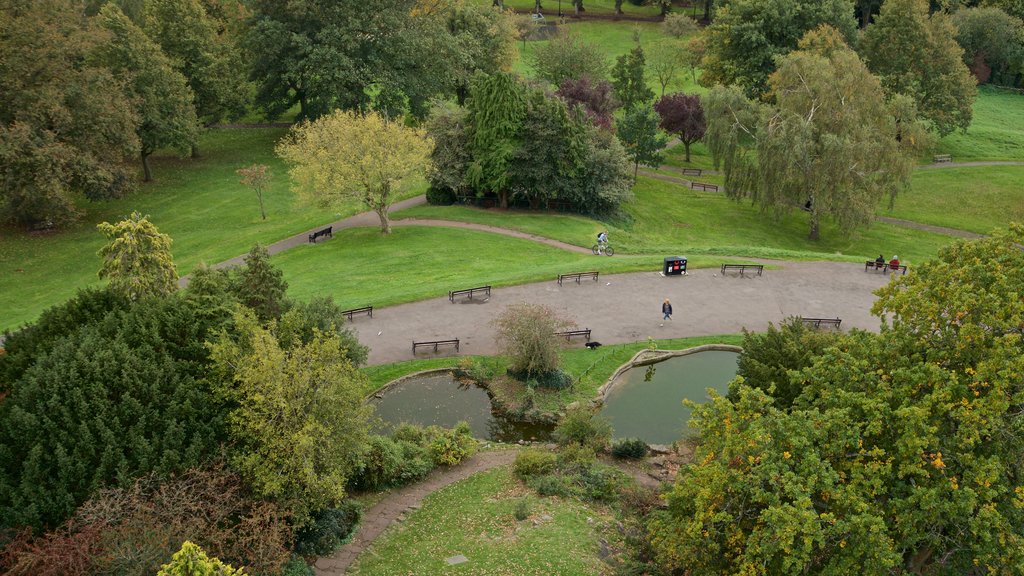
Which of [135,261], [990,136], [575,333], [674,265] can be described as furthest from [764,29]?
[135,261]

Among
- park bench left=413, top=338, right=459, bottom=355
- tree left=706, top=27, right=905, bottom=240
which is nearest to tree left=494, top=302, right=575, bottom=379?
park bench left=413, top=338, right=459, bottom=355

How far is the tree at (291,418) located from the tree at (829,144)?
40.8 meters

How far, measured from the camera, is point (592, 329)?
35.9 m

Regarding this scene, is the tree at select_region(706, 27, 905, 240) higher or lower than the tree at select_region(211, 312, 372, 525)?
higher

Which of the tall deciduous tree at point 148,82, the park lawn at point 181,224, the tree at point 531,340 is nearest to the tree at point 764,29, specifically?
the park lawn at point 181,224

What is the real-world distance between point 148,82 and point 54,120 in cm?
1038

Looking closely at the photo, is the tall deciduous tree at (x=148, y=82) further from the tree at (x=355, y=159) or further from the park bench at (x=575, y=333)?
the park bench at (x=575, y=333)

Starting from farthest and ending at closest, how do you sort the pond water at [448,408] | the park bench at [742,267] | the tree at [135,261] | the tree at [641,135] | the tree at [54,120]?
the tree at [641,135], the tree at [54,120], the park bench at [742,267], the pond water at [448,408], the tree at [135,261]

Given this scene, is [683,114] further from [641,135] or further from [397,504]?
[397,504]

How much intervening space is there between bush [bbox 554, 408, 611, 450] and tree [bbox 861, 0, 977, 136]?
63.8 metres

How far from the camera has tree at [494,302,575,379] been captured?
3075 cm

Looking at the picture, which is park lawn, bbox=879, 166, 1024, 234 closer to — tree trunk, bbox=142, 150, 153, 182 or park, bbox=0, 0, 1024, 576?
park, bbox=0, 0, 1024, 576

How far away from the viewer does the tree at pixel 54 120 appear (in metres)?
48.2

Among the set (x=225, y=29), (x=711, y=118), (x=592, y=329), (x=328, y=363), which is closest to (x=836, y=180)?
(x=711, y=118)
